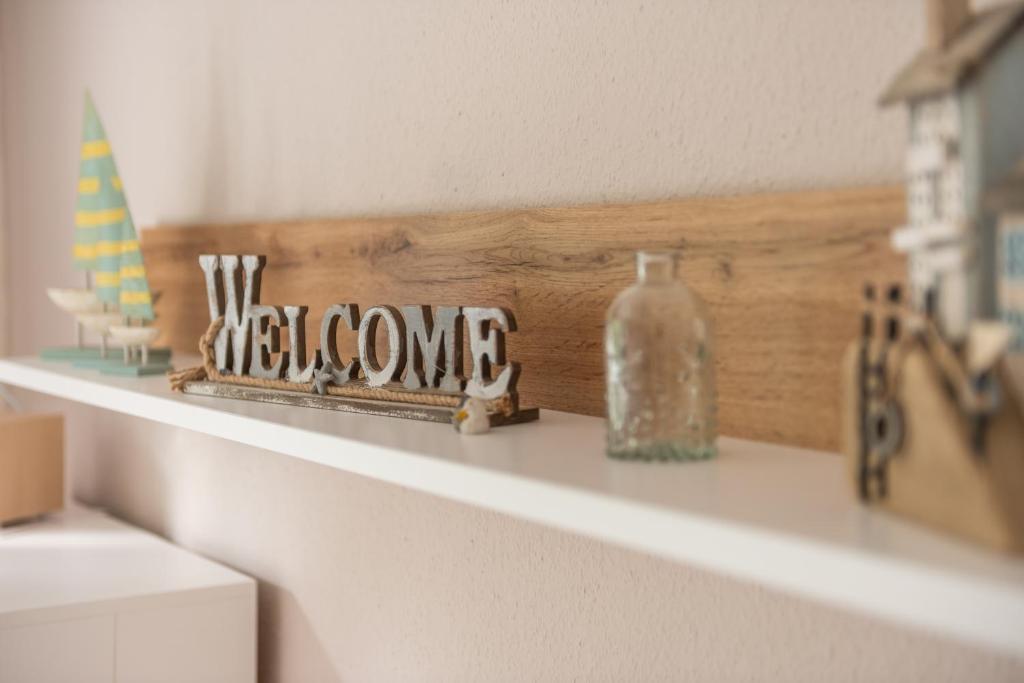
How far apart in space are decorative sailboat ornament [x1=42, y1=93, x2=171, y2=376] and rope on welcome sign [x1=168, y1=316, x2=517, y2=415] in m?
0.28

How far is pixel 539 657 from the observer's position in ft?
3.69

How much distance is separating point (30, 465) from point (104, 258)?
0.56 m

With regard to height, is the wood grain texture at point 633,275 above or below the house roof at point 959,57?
below

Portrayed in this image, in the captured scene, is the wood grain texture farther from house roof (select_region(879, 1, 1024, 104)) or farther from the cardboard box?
the cardboard box

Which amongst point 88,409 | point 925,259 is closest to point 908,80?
point 925,259

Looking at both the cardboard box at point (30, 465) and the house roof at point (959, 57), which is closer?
the house roof at point (959, 57)

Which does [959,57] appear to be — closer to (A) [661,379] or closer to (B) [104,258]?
(A) [661,379]

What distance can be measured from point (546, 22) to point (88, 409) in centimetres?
152

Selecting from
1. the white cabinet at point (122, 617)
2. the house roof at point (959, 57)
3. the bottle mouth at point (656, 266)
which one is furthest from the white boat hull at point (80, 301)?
the house roof at point (959, 57)

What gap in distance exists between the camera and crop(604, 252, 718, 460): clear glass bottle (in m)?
0.78

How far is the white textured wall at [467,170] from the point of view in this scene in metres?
0.85

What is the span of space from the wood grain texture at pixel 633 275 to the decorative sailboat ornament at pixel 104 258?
0.20 meters

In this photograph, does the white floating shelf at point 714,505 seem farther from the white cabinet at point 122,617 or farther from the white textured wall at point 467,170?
the white cabinet at point 122,617

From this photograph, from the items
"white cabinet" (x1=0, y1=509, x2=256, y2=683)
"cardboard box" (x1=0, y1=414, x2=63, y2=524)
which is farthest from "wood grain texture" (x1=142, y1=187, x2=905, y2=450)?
"cardboard box" (x1=0, y1=414, x2=63, y2=524)
